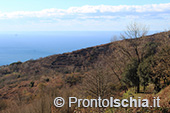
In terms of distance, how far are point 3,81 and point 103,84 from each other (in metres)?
36.8

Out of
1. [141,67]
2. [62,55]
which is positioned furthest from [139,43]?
[62,55]

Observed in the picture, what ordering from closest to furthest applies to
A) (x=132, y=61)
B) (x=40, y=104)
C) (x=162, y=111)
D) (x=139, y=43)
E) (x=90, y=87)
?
(x=162, y=111), (x=90, y=87), (x=40, y=104), (x=132, y=61), (x=139, y=43)

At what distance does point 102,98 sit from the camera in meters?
10.6

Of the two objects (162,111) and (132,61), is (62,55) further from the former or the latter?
(162,111)

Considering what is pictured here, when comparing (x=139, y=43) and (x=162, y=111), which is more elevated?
(x=139, y=43)

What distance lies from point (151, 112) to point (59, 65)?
47.4 m

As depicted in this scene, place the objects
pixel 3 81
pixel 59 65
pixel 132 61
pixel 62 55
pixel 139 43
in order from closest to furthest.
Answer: pixel 132 61, pixel 139 43, pixel 3 81, pixel 59 65, pixel 62 55

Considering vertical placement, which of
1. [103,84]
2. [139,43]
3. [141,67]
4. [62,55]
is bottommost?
[103,84]

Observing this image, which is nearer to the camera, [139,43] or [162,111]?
[162,111]

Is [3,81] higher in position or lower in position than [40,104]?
higher

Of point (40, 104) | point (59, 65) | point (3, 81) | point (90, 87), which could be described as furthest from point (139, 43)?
point (59, 65)

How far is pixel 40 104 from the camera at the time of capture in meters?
14.8

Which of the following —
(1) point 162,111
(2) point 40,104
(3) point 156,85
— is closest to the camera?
(1) point 162,111

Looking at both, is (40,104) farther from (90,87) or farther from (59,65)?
(59,65)
